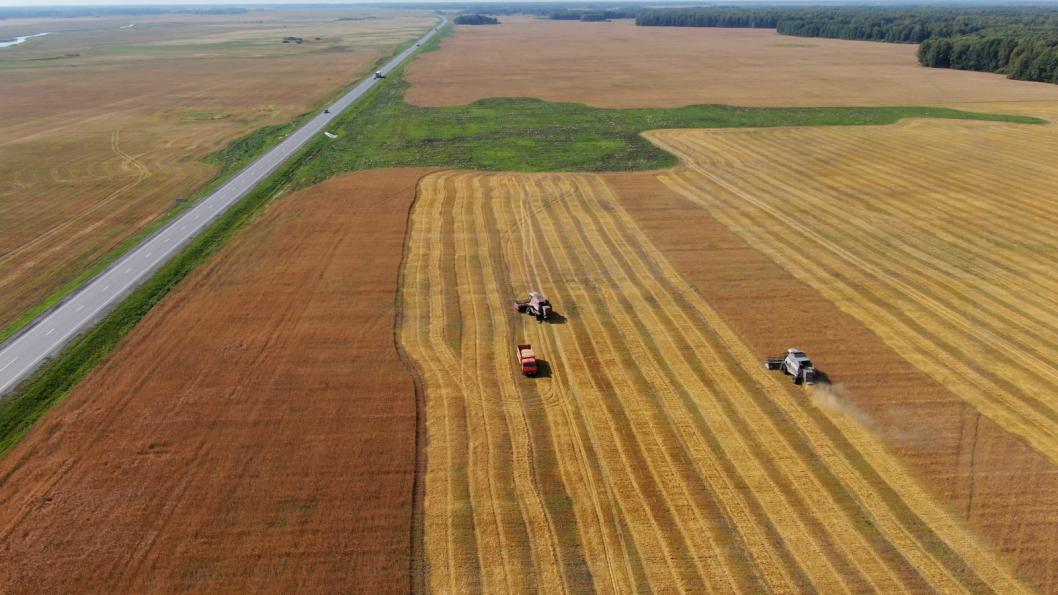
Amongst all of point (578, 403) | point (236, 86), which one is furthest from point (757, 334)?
point (236, 86)

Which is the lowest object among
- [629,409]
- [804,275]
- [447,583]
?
[447,583]

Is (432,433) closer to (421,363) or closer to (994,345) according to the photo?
(421,363)

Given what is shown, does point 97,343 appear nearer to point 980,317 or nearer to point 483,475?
point 483,475

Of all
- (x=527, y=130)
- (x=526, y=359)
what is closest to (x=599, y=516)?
(x=526, y=359)

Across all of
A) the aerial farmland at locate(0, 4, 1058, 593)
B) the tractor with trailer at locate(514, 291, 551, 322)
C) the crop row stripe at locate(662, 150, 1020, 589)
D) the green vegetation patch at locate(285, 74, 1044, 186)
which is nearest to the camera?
the crop row stripe at locate(662, 150, 1020, 589)

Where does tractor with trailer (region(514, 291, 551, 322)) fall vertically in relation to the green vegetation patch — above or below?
below

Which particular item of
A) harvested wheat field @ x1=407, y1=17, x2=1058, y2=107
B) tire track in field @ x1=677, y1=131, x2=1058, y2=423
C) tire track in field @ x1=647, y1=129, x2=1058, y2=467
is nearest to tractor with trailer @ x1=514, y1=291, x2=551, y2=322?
tire track in field @ x1=647, y1=129, x2=1058, y2=467

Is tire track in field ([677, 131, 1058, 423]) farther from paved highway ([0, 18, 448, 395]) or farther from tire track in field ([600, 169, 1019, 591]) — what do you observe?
paved highway ([0, 18, 448, 395])
